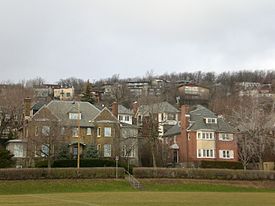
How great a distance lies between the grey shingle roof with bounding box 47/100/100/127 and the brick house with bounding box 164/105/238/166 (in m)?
14.9

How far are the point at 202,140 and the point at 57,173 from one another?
30280 mm

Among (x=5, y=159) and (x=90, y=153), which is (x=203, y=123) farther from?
(x=5, y=159)

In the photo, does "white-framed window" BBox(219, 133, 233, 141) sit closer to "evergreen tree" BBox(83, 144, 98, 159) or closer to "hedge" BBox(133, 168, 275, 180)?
"hedge" BBox(133, 168, 275, 180)

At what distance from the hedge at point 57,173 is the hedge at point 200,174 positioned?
10.0ft

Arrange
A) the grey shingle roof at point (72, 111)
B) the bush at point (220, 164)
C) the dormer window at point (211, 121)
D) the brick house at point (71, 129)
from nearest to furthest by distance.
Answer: the brick house at point (71, 129) < the bush at point (220, 164) < the grey shingle roof at point (72, 111) < the dormer window at point (211, 121)

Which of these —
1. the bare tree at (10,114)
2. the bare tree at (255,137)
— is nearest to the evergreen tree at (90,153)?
the bare tree at (255,137)

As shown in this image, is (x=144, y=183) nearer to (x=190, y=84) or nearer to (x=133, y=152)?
(x=133, y=152)

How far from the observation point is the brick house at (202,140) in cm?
7912

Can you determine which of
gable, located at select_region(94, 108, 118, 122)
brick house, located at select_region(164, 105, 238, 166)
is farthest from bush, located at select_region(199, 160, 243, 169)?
gable, located at select_region(94, 108, 118, 122)

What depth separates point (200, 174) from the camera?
6012cm

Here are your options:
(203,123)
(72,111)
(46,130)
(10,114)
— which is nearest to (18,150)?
(46,130)

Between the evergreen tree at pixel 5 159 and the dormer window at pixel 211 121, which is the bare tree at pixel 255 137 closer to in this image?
the dormer window at pixel 211 121

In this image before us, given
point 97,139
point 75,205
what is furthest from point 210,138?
point 75,205

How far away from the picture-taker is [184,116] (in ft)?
262
